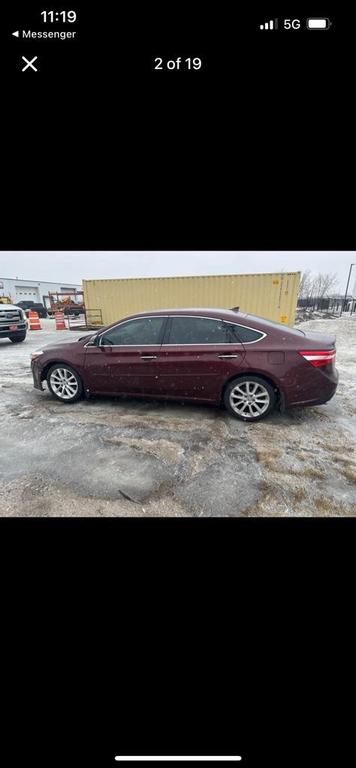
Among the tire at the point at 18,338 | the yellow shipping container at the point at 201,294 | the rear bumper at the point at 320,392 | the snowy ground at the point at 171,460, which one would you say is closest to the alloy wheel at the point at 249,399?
the snowy ground at the point at 171,460

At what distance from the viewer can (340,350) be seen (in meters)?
8.18

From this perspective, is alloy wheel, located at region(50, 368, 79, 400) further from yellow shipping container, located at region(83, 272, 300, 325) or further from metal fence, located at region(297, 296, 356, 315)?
metal fence, located at region(297, 296, 356, 315)

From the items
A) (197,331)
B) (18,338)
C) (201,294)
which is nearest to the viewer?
(197,331)

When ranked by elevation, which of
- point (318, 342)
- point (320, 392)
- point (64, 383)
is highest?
point (318, 342)

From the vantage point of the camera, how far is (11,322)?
9148 mm

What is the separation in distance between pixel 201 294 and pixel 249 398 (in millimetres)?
8275

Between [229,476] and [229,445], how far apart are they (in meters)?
0.54

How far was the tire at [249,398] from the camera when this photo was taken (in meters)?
3.41

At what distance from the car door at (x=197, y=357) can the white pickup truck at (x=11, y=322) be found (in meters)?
7.52

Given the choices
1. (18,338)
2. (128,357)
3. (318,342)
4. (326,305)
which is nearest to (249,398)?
(318,342)

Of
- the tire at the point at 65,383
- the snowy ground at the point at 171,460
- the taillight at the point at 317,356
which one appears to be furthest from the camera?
the tire at the point at 65,383
